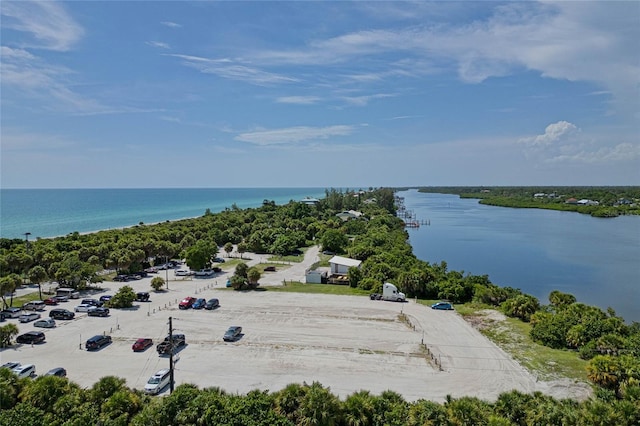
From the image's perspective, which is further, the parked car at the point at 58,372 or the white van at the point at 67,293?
the white van at the point at 67,293

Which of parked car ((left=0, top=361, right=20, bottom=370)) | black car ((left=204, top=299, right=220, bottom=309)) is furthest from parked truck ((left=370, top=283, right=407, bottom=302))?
parked car ((left=0, top=361, right=20, bottom=370))

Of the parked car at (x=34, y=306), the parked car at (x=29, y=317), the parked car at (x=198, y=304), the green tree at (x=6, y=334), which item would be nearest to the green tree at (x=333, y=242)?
the parked car at (x=198, y=304)

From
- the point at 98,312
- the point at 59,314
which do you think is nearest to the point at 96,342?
the point at 98,312

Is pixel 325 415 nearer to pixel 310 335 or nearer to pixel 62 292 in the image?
pixel 310 335

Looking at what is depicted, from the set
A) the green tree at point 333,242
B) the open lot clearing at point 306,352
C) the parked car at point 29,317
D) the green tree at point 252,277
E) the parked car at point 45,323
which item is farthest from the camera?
the green tree at point 333,242

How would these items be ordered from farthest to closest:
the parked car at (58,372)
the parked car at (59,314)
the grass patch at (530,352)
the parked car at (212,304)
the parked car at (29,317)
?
the parked car at (212,304) < the parked car at (59,314) < the parked car at (29,317) < the grass patch at (530,352) < the parked car at (58,372)

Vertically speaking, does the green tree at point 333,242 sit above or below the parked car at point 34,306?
above

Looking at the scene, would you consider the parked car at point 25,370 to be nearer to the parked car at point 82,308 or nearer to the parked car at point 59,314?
the parked car at point 59,314
